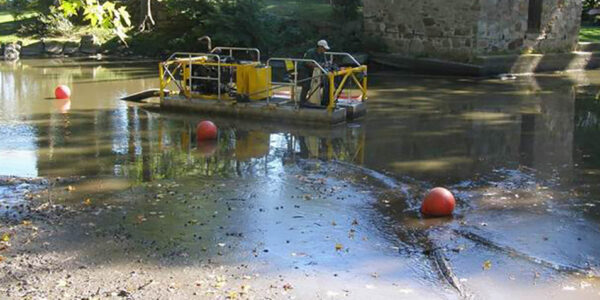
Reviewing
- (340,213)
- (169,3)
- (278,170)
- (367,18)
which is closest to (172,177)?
(278,170)

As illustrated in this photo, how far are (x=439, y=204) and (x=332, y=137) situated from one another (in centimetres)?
529

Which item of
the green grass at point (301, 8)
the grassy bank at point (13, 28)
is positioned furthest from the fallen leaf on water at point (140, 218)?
the grassy bank at point (13, 28)

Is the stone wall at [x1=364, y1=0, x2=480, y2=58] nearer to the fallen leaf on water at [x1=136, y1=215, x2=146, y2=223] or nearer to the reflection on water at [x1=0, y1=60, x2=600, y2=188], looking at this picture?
the reflection on water at [x1=0, y1=60, x2=600, y2=188]

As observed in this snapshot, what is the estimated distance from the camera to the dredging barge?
15.0m

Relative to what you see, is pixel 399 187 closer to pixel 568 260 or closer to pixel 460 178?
pixel 460 178

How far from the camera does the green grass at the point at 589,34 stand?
30009 millimetres

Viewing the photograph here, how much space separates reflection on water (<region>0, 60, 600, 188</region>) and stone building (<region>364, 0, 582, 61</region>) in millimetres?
4605

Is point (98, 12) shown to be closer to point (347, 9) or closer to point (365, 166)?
point (365, 166)

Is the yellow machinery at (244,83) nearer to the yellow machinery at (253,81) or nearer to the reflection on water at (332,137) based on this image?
the yellow machinery at (253,81)

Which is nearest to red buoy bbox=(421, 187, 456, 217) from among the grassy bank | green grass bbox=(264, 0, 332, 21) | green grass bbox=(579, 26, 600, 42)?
green grass bbox=(264, 0, 332, 21)

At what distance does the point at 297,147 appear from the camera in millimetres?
12977

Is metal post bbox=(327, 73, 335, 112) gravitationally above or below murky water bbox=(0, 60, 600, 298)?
above

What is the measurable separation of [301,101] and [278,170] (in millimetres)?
4416

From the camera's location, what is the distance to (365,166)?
1148 centimetres
